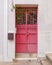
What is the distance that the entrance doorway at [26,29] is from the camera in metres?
9.72

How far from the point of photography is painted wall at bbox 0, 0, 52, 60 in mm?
9352

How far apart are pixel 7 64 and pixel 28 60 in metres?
0.99

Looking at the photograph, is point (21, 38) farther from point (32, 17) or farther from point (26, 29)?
point (32, 17)

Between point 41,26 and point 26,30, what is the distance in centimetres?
73

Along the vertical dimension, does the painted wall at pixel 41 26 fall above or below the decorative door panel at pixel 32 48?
above

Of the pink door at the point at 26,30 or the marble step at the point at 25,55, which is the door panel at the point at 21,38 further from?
the marble step at the point at 25,55

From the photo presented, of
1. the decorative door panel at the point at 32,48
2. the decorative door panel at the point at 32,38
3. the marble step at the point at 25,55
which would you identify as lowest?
the marble step at the point at 25,55

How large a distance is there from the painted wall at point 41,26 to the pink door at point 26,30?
39 centimetres

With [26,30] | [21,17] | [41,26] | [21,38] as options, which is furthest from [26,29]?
[41,26]

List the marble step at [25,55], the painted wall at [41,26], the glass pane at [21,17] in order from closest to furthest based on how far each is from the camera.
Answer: the painted wall at [41,26] < the marble step at [25,55] < the glass pane at [21,17]

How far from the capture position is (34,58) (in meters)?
9.51

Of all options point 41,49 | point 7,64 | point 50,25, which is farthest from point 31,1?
point 7,64

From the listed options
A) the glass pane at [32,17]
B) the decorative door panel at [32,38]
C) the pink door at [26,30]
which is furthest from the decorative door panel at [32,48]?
the glass pane at [32,17]

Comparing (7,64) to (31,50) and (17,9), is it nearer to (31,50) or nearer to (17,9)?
(31,50)
